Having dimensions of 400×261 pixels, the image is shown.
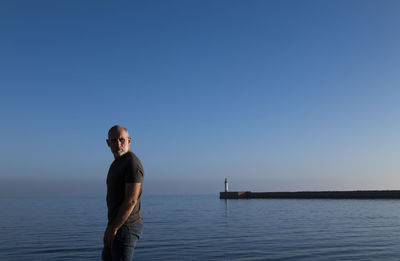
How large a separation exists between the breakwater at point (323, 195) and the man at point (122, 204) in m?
62.5

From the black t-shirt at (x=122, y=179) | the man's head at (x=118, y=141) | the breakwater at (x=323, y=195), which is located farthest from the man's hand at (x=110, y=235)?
the breakwater at (x=323, y=195)

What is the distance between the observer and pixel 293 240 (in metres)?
15.1

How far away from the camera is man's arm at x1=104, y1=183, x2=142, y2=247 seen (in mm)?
3738

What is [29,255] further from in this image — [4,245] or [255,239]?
[255,239]

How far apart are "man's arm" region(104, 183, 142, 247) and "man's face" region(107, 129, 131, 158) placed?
1.50 feet

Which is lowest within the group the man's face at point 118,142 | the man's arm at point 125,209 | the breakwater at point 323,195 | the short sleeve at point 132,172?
the breakwater at point 323,195

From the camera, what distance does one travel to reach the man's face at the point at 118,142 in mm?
→ 4035

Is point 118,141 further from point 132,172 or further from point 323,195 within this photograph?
point 323,195

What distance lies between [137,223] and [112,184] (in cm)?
49

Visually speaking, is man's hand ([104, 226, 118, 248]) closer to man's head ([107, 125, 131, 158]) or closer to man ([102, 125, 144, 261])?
man ([102, 125, 144, 261])

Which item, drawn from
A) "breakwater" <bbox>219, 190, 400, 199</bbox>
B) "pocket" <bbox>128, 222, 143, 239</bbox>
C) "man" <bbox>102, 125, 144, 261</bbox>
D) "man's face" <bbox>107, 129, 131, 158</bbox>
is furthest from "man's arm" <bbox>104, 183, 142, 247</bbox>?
"breakwater" <bbox>219, 190, 400, 199</bbox>

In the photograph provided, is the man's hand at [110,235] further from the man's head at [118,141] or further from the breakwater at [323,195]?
the breakwater at [323,195]

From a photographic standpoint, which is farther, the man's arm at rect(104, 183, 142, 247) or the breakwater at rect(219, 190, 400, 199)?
the breakwater at rect(219, 190, 400, 199)

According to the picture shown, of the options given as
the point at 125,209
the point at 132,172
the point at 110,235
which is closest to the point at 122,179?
the point at 132,172
